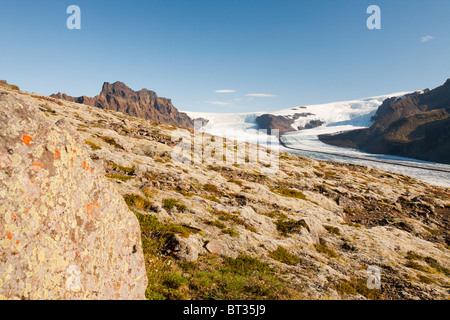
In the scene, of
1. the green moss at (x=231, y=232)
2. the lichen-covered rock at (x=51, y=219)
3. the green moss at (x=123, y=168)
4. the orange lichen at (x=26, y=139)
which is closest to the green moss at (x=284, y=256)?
the green moss at (x=231, y=232)

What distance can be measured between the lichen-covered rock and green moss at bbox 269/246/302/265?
393 inches

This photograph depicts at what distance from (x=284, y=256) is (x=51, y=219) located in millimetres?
13738

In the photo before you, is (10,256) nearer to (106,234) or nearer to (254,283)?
(106,234)

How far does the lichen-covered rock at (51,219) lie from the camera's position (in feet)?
15.4

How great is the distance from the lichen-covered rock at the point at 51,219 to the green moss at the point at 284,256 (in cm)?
998

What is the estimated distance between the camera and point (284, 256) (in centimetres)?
1496

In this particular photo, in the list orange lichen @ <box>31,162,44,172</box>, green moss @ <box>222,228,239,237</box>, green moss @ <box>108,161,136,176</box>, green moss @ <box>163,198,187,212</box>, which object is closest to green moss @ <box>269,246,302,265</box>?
green moss @ <box>222,228,239,237</box>

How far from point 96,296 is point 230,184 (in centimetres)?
2548

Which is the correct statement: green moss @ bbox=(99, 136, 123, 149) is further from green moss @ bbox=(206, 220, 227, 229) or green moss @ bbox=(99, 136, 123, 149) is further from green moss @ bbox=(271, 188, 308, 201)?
green moss @ bbox=(271, 188, 308, 201)

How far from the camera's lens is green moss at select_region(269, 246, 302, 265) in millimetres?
14398

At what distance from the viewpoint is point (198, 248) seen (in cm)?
1295

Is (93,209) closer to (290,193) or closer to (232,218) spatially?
(232,218)

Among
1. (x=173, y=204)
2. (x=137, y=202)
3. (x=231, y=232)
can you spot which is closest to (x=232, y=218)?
(x=231, y=232)
